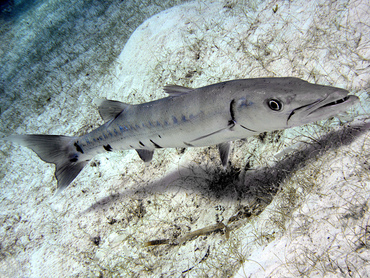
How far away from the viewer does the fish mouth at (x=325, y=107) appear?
5.36ft

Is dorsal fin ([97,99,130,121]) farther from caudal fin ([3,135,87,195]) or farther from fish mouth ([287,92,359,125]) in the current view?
fish mouth ([287,92,359,125])

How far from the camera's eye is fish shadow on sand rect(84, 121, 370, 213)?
8.38 ft

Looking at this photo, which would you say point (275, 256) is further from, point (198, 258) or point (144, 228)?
point (144, 228)

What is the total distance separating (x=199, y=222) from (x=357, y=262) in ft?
7.10

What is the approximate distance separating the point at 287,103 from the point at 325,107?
0.99ft

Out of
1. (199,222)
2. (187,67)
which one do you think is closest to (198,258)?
(199,222)

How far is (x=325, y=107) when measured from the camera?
1.67m

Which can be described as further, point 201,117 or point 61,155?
point 61,155

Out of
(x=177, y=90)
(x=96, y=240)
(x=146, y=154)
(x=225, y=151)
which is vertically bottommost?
(x=96, y=240)

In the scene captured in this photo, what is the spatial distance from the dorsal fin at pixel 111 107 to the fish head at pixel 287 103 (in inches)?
75.5

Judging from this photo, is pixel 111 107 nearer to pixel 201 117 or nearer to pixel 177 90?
pixel 177 90

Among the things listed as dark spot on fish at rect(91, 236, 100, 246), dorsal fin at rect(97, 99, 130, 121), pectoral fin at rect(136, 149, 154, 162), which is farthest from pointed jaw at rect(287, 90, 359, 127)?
dark spot on fish at rect(91, 236, 100, 246)

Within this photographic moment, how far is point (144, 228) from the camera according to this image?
147 inches

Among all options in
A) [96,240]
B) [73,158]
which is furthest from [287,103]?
[96,240]
